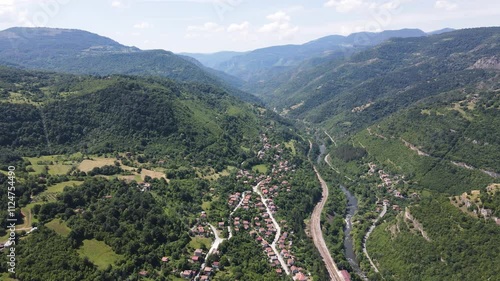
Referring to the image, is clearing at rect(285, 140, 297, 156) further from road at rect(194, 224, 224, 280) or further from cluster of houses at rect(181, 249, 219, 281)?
cluster of houses at rect(181, 249, 219, 281)

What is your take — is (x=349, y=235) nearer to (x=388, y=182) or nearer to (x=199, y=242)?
(x=388, y=182)

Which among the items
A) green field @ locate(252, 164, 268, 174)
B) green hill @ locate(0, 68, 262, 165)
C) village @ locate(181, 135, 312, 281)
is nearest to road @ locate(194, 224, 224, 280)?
village @ locate(181, 135, 312, 281)

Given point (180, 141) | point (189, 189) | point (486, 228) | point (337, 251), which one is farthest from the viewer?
point (180, 141)

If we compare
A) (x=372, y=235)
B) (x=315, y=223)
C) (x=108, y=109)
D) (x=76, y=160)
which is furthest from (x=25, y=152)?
(x=372, y=235)

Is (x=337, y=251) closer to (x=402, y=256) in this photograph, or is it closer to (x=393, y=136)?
(x=402, y=256)

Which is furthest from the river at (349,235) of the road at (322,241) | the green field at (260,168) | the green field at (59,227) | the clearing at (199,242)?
the green field at (59,227)

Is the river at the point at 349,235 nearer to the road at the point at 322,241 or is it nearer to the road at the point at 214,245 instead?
the road at the point at 322,241
